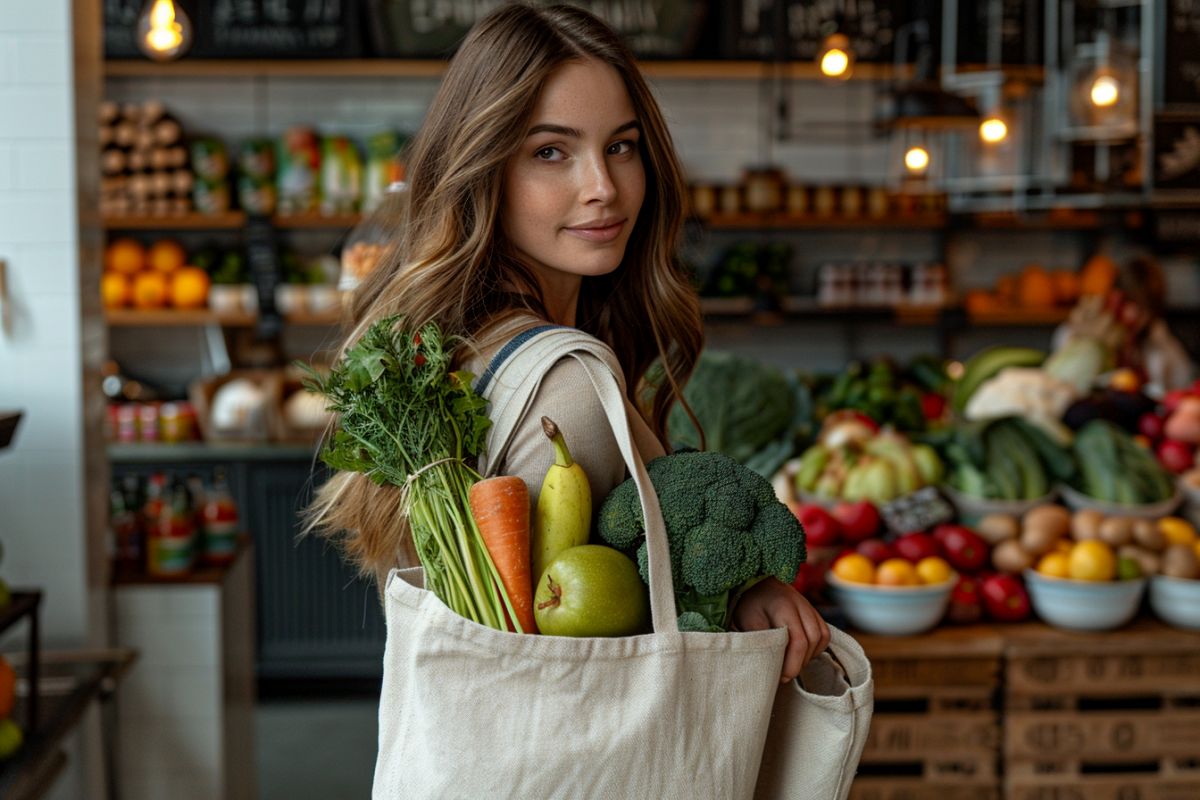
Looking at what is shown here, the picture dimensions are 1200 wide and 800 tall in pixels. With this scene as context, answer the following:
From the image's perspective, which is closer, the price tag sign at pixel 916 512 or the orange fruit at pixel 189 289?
the price tag sign at pixel 916 512

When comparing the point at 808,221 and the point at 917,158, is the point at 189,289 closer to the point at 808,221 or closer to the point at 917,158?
the point at 808,221

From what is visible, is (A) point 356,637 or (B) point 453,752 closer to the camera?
(B) point 453,752

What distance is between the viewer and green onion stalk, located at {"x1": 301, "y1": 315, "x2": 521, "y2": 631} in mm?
1167

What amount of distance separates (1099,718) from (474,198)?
1941 millimetres

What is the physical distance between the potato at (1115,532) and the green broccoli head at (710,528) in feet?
5.78

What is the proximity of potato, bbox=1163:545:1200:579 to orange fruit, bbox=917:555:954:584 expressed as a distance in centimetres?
49

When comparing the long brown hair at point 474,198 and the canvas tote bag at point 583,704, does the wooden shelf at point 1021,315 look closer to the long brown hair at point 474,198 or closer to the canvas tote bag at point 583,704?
the long brown hair at point 474,198

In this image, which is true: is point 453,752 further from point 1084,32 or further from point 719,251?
point 719,251

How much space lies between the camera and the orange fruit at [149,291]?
5.66 m

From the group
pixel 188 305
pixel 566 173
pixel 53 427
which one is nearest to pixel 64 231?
pixel 53 427

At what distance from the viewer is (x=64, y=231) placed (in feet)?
9.65

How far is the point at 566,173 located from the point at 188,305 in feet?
15.6

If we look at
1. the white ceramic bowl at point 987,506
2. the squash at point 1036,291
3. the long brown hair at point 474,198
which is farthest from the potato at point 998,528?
the squash at point 1036,291

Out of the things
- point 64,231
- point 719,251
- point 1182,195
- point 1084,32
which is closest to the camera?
point 64,231
